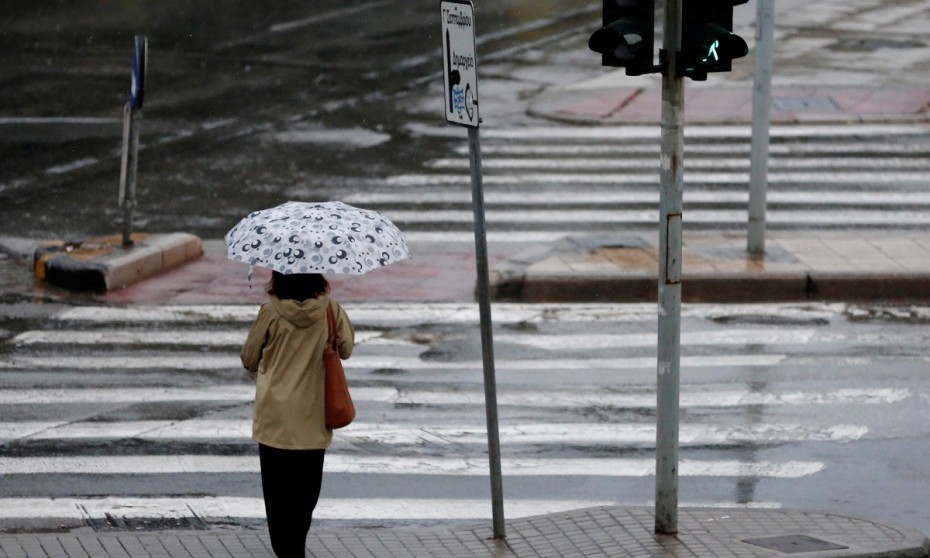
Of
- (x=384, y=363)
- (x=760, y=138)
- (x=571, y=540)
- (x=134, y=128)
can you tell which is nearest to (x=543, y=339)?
(x=384, y=363)

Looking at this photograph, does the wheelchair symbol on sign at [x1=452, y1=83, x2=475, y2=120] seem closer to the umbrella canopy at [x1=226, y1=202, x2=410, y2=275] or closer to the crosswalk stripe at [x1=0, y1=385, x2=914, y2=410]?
the umbrella canopy at [x1=226, y1=202, x2=410, y2=275]

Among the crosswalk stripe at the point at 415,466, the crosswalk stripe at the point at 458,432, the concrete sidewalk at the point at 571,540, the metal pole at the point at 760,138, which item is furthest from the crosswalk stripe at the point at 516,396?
the metal pole at the point at 760,138

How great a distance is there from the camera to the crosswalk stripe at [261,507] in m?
9.14

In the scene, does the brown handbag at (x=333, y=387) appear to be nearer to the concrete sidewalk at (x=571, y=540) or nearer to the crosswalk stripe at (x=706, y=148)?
the concrete sidewalk at (x=571, y=540)

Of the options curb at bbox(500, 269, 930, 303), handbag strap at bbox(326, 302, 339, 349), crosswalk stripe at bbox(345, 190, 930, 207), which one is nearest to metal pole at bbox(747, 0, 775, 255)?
curb at bbox(500, 269, 930, 303)

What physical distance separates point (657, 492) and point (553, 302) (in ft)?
21.8

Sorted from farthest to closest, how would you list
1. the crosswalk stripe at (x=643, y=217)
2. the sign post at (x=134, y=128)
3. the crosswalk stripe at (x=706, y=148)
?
the crosswalk stripe at (x=706, y=148)
the crosswalk stripe at (x=643, y=217)
the sign post at (x=134, y=128)

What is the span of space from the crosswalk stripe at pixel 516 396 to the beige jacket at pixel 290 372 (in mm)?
3895

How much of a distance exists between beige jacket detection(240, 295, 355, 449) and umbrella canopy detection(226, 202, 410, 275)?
33 cm

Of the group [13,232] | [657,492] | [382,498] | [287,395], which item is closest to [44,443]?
[382,498]

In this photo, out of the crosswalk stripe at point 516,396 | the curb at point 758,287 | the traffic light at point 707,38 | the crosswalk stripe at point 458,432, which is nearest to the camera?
the traffic light at point 707,38

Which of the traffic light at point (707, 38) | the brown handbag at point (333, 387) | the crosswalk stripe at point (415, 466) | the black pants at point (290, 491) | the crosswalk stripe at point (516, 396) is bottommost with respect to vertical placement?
the crosswalk stripe at point (516, 396)

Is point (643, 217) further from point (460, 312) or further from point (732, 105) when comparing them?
point (732, 105)

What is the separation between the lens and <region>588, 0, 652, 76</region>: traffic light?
788cm
